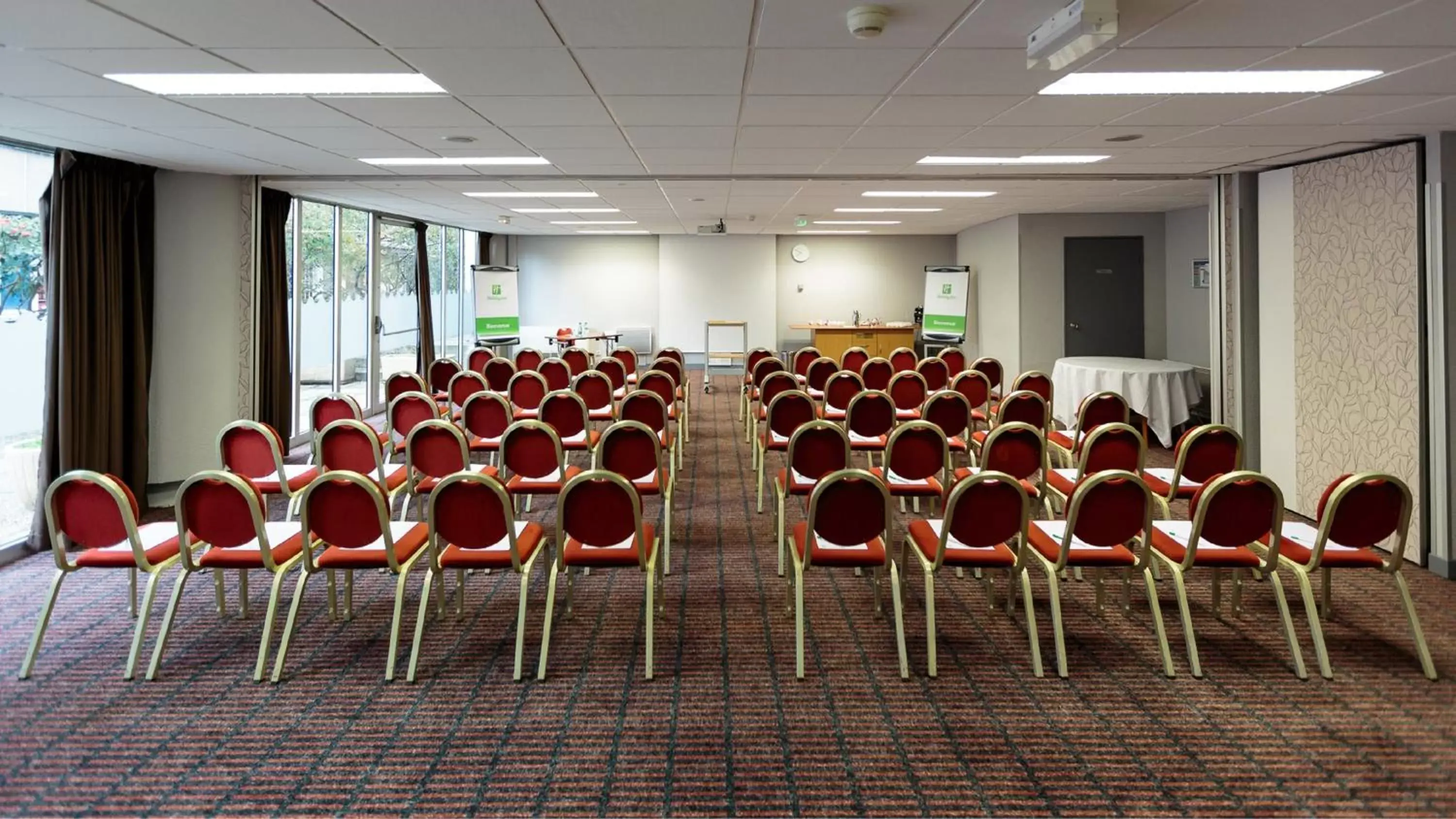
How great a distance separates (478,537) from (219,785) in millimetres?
1412

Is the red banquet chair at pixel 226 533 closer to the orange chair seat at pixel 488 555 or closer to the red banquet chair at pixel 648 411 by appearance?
the orange chair seat at pixel 488 555

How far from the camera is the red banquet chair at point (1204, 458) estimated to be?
518 centimetres

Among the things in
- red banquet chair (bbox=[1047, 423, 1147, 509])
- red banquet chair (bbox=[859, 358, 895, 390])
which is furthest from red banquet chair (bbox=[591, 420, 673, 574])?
red banquet chair (bbox=[859, 358, 895, 390])

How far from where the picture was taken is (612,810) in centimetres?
286

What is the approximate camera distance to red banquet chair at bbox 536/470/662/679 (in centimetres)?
395

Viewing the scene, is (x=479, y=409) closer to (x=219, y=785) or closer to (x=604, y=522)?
(x=604, y=522)

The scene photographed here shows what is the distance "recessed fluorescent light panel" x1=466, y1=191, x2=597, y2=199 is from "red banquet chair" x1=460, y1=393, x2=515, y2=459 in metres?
3.71

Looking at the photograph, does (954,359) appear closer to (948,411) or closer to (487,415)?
(948,411)

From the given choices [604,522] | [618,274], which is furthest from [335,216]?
[604,522]

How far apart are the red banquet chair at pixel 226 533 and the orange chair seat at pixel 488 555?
0.75 metres

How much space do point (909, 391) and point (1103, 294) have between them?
20.4ft

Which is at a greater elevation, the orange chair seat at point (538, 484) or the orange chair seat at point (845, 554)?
the orange chair seat at point (538, 484)

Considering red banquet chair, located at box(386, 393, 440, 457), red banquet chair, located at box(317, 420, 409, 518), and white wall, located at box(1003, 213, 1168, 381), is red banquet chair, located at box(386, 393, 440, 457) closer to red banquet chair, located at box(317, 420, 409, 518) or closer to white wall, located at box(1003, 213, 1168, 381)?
red banquet chair, located at box(317, 420, 409, 518)

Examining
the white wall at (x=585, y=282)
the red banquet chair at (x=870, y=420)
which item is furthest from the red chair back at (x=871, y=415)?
the white wall at (x=585, y=282)
